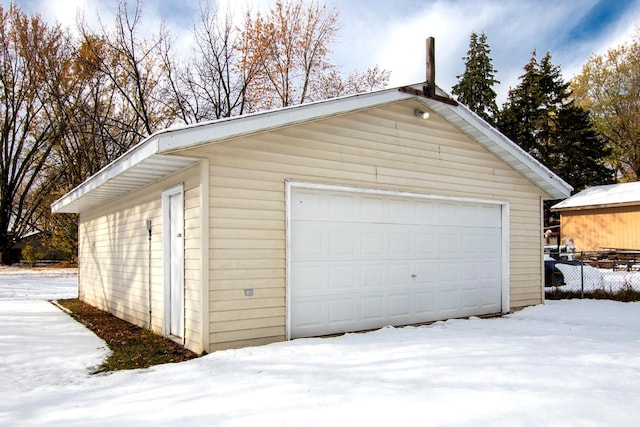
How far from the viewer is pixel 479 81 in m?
29.9

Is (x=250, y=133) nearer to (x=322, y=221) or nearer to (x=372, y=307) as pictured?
(x=322, y=221)

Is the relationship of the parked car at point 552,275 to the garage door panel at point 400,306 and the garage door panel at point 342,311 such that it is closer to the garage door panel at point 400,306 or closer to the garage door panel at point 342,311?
the garage door panel at point 400,306

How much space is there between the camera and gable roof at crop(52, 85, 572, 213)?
5.16m

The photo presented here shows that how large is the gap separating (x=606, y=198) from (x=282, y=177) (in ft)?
64.7

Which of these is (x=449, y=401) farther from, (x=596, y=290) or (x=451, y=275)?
(x=596, y=290)

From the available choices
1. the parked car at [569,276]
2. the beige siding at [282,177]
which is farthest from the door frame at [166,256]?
the parked car at [569,276]

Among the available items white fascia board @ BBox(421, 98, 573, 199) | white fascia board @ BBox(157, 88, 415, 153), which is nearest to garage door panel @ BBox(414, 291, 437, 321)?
white fascia board @ BBox(421, 98, 573, 199)

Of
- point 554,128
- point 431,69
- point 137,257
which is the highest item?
point 554,128

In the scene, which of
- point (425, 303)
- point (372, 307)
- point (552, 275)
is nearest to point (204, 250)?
point (372, 307)

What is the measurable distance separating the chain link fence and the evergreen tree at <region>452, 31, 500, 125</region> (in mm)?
14944

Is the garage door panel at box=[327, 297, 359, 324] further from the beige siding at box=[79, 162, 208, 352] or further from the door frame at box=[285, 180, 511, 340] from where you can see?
the beige siding at box=[79, 162, 208, 352]

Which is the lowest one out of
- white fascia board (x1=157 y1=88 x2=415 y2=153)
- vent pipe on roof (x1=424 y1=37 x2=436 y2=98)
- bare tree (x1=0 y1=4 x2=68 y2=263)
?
white fascia board (x1=157 y1=88 x2=415 y2=153)

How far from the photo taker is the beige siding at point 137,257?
18.3 ft

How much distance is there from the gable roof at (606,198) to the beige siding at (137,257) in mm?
19757
